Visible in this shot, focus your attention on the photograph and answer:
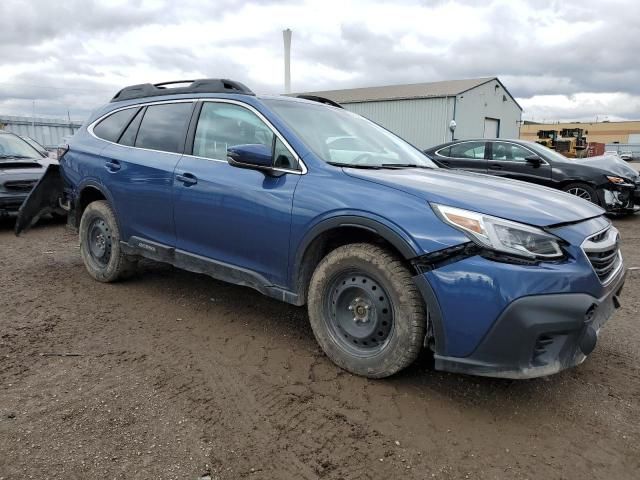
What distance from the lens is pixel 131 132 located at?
4551mm

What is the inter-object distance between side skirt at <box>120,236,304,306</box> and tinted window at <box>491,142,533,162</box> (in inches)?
298

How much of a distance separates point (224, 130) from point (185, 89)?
2.42 feet

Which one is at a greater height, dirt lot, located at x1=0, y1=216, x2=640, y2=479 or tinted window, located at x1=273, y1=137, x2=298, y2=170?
tinted window, located at x1=273, y1=137, x2=298, y2=170

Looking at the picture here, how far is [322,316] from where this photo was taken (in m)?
3.16

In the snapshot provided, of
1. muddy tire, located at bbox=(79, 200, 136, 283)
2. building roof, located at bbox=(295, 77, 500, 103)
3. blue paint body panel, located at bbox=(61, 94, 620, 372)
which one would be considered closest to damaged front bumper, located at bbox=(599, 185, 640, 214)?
blue paint body panel, located at bbox=(61, 94, 620, 372)

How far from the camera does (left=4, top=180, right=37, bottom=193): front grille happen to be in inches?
312

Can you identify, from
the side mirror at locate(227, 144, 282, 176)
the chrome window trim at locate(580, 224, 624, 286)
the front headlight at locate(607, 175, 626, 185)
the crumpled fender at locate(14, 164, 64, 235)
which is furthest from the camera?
the front headlight at locate(607, 175, 626, 185)

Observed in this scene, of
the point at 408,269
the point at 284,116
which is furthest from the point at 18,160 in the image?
the point at 408,269

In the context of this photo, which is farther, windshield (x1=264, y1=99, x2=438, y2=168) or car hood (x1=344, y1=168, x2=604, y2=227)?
windshield (x1=264, y1=99, x2=438, y2=168)

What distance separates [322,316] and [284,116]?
1453mm

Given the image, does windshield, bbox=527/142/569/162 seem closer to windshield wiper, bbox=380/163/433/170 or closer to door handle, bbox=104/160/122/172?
windshield wiper, bbox=380/163/433/170

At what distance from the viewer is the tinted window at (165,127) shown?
407 cm

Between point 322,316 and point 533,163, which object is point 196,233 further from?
point 533,163

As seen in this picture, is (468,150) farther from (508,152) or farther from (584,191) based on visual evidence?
(584,191)
